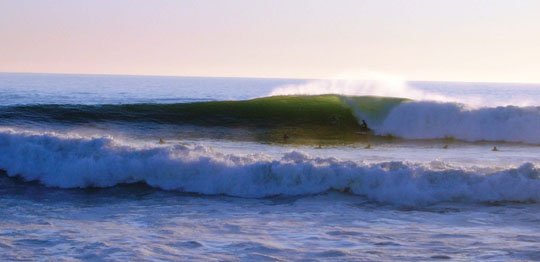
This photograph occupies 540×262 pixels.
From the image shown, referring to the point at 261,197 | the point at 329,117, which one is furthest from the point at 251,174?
the point at 329,117

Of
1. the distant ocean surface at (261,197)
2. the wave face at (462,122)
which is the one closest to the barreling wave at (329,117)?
the wave face at (462,122)

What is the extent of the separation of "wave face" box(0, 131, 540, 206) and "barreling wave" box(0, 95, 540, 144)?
7590 mm

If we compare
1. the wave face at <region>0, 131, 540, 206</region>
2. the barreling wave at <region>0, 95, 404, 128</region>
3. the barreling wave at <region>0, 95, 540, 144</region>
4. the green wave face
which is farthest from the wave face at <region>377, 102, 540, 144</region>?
the wave face at <region>0, 131, 540, 206</region>

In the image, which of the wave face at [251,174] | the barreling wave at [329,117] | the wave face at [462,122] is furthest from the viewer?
the barreling wave at [329,117]

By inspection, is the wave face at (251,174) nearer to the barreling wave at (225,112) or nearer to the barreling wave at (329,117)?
the barreling wave at (329,117)

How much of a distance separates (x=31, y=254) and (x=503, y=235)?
5839 mm

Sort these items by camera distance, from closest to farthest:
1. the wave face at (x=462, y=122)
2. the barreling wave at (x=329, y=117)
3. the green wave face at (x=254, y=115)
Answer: the wave face at (x=462, y=122) < the barreling wave at (x=329, y=117) < the green wave face at (x=254, y=115)

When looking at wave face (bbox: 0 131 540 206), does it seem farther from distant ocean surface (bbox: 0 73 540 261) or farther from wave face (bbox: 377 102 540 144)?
wave face (bbox: 377 102 540 144)

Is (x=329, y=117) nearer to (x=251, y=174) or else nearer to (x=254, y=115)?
(x=254, y=115)

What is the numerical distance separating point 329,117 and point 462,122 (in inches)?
188

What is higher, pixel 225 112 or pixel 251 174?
pixel 225 112

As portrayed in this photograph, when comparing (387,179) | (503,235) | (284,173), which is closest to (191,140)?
(284,173)

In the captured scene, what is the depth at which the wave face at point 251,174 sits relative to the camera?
35.8 feet

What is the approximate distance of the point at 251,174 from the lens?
1201 centimetres
